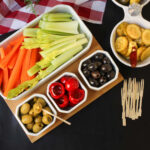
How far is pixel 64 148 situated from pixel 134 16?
813 millimetres

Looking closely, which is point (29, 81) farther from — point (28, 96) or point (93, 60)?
point (93, 60)

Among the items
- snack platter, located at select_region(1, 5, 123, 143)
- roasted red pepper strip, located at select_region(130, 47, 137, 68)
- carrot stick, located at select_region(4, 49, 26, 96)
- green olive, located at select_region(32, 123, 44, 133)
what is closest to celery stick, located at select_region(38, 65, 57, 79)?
snack platter, located at select_region(1, 5, 123, 143)

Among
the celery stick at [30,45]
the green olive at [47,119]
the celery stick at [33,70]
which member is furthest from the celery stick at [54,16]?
the green olive at [47,119]

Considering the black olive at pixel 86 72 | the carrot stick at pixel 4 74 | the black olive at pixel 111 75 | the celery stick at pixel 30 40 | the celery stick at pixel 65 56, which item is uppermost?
the celery stick at pixel 30 40

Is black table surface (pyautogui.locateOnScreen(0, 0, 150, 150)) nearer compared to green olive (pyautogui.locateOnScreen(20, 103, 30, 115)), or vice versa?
green olive (pyautogui.locateOnScreen(20, 103, 30, 115))

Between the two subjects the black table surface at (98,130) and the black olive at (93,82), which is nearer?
the black olive at (93,82)

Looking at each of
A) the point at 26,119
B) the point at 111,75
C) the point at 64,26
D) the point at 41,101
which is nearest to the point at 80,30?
the point at 64,26

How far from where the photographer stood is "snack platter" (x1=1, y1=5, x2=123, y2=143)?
1.04 meters

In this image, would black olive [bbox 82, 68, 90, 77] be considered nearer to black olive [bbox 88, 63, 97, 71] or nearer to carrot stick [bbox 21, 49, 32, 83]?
black olive [bbox 88, 63, 97, 71]

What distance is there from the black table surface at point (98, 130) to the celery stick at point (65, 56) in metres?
0.27

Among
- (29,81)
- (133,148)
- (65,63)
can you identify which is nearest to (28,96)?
(29,81)

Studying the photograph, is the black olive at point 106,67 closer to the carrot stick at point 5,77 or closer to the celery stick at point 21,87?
the celery stick at point 21,87

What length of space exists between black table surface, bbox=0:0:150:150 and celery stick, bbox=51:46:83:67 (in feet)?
0.88

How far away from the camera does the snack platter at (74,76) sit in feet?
3.42
